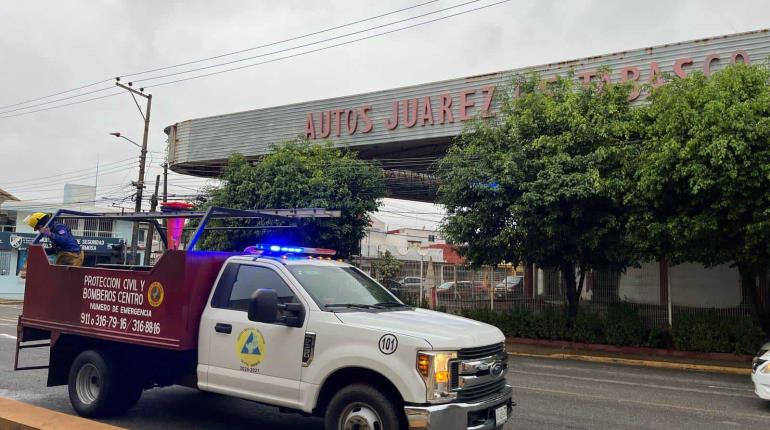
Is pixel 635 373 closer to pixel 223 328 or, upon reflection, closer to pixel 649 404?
pixel 649 404

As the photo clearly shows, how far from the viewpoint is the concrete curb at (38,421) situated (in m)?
5.73

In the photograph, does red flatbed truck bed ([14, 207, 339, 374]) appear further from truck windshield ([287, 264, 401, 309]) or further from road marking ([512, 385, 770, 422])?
road marking ([512, 385, 770, 422])

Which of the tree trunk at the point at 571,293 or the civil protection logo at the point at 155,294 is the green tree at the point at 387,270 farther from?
the civil protection logo at the point at 155,294

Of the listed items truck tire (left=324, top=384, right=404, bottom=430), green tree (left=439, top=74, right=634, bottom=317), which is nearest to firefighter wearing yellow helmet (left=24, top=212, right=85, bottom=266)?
truck tire (left=324, top=384, right=404, bottom=430)

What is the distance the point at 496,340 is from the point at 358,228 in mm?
16812

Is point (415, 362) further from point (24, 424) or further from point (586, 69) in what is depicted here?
point (586, 69)

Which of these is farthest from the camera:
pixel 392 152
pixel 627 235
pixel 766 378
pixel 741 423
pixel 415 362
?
pixel 392 152

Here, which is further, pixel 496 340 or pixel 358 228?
pixel 358 228

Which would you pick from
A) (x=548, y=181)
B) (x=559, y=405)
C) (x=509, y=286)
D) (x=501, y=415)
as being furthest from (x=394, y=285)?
(x=501, y=415)

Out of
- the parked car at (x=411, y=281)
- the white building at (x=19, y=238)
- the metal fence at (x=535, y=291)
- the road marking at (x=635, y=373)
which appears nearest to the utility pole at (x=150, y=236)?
the white building at (x=19, y=238)

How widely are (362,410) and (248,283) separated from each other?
1899 millimetres

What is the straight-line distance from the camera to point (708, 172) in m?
13.2

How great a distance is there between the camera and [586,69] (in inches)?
770

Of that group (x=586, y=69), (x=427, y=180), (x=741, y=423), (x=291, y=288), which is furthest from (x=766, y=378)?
(x=427, y=180)
